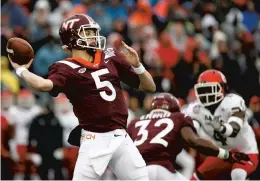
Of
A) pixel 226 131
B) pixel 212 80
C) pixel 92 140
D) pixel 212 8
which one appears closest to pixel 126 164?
pixel 92 140

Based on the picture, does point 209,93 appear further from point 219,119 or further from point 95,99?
point 95,99

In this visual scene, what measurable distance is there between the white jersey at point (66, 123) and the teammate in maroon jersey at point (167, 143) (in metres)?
4.48

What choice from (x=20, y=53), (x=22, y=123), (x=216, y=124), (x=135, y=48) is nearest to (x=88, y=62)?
(x=20, y=53)

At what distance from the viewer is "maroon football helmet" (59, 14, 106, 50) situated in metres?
6.13

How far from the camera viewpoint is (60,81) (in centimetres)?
587

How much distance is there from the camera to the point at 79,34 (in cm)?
615

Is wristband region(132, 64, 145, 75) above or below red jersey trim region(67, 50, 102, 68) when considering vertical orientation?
below

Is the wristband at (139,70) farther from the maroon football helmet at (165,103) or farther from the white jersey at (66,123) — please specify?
the white jersey at (66,123)

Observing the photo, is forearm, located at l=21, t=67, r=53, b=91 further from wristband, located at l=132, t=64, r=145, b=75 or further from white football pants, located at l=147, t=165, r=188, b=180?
white football pants, located at l=147, t=165, r=188, b=180

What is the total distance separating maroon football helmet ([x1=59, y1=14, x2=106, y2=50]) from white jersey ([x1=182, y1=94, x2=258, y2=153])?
2.10m

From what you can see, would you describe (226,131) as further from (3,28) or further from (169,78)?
(3,28)

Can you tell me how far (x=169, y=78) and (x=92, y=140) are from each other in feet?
24.0

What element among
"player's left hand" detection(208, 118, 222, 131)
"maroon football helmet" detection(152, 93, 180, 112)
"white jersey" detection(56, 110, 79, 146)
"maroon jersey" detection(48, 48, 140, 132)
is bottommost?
"white jersey" detection(56, 110, 79, 146)

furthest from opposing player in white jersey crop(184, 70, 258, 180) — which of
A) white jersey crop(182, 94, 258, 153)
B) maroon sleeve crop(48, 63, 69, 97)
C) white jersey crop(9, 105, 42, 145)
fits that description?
white jersey crop(9, 105, 42, 145)
